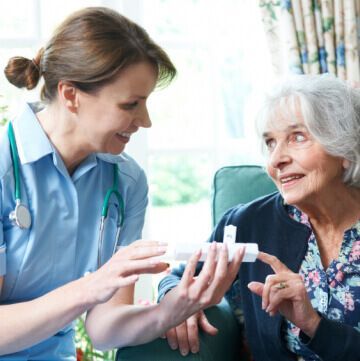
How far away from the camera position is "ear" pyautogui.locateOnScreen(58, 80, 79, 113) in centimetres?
170

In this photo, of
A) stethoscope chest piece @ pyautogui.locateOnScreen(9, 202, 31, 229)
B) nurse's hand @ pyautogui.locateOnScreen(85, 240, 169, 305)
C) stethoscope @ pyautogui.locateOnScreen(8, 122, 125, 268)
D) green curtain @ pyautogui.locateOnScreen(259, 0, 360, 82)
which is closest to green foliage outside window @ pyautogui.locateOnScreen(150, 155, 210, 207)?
green curtain @ pyautogui.locateOnScreen(259, 0, 360, 82)

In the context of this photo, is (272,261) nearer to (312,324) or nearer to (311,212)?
(312,324)

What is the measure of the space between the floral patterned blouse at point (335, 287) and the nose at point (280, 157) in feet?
0.84

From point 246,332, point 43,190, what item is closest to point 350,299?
point 246,332

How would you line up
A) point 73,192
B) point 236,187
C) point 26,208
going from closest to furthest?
1. point 26,208
2. point 73,192
3. point 236,187

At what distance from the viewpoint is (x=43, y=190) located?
5.75 ft

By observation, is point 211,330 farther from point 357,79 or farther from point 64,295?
point 357,79

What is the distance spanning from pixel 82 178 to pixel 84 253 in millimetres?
191

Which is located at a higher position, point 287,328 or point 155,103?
point 155,103

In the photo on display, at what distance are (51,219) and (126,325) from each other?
1.04 feet

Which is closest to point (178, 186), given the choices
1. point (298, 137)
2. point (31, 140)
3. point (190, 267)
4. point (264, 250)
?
point (264, 250)

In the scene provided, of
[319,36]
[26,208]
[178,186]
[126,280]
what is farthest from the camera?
[178,186]

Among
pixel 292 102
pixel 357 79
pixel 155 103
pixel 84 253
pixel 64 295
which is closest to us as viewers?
pixel 64 295

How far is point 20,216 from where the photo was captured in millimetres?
1663
